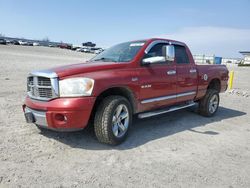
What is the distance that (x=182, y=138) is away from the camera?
5082mm

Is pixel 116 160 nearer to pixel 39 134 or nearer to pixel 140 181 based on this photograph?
pixel 140 181

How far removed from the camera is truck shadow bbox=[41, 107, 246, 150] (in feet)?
14.8

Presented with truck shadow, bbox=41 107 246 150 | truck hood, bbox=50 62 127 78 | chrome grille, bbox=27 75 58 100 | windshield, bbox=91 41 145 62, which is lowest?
truck shadow, bbox=41 107 246 150

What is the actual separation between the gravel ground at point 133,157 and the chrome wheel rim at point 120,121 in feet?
0.84

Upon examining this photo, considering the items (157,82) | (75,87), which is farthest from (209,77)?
(75,87)

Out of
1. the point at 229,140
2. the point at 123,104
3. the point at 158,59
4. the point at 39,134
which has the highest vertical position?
the point at 158,59

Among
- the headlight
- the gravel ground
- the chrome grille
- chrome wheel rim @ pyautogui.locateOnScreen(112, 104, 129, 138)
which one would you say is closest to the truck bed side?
the gravel ground

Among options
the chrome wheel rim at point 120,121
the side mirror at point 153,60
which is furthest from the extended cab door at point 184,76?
the chrome wheel rim at point 120,121

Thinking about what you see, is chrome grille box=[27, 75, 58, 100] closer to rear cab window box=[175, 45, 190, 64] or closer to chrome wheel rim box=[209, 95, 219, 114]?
rear cab window box=[175, 45, 190, 64]

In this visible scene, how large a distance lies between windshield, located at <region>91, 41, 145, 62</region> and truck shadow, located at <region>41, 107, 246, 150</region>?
1.52 meters

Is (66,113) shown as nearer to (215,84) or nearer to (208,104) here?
(208,104)

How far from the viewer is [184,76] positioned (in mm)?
6062

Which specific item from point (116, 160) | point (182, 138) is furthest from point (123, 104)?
point (182, 138)

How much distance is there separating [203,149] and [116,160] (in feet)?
5.50
